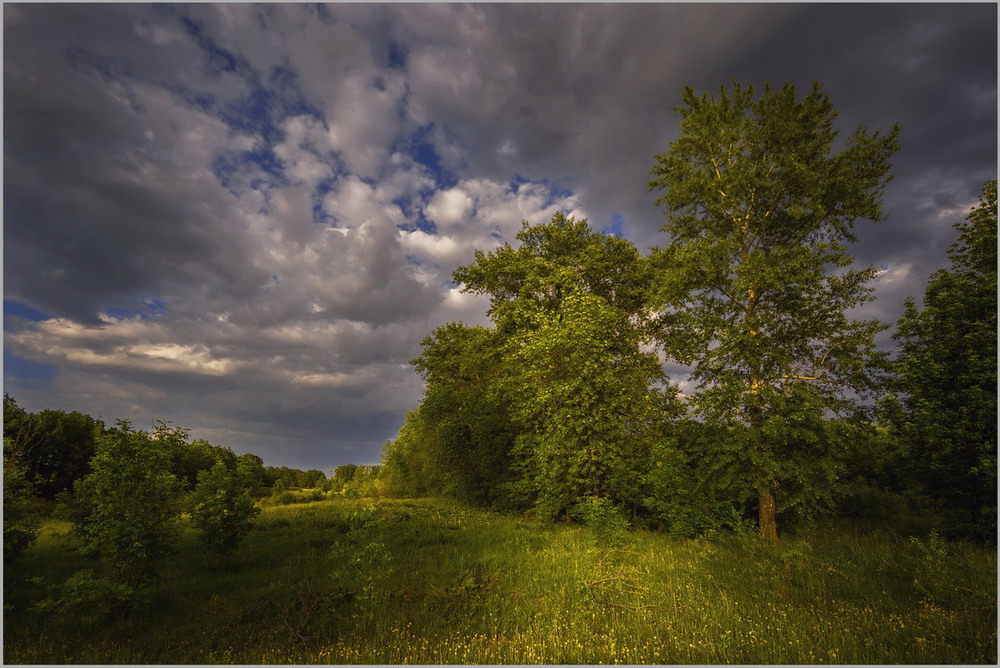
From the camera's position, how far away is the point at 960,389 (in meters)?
10.3

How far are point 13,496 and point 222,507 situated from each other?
16.8 feet

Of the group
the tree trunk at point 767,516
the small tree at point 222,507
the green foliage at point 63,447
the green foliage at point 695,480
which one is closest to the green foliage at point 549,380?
the green foliage at point 695,480

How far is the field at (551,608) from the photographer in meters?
5.79

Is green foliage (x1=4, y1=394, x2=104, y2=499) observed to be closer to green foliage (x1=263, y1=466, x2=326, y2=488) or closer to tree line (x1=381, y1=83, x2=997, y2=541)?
tree line (x1=381, y1=83, x2=997, y2=541)

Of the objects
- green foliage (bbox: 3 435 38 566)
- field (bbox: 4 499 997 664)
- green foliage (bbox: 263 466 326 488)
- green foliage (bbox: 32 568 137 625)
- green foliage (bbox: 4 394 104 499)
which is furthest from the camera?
green foliage (bbox: 263 466 326 488)

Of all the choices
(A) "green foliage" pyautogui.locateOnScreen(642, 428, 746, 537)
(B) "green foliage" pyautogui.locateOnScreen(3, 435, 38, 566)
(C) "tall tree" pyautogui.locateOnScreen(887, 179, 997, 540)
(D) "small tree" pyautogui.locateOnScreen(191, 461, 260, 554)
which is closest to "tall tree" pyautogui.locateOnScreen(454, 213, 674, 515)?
(A) "green foliage" pyautogui.locateOnScreen(642, 428, 746, 537)

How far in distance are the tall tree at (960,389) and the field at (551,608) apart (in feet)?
5.35

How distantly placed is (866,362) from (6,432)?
21661 millimetres

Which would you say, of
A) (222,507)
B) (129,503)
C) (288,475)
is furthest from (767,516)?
(288,475)

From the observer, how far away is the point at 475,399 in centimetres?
2475

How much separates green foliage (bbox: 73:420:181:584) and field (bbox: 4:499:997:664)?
3.02ft

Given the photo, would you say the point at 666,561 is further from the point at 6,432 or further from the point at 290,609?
the point at 6,432

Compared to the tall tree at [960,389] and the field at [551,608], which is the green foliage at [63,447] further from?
the tall tree at [960,389]

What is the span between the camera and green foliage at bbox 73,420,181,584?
7410 mm
